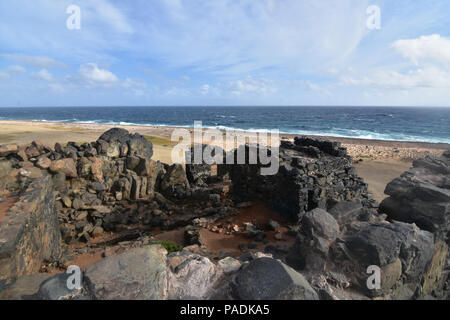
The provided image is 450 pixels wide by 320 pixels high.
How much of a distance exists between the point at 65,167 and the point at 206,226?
242 inches

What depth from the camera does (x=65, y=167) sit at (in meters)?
9.62

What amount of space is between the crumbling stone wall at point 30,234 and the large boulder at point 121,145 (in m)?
4.31

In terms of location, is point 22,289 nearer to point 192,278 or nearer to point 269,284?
point 192,278

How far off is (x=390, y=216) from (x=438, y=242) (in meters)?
1.14

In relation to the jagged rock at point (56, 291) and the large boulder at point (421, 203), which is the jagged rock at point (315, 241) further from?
the jagged rock at point (56, 291)

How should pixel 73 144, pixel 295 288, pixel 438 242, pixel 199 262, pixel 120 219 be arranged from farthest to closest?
pixel 73 144 → pixel 120 219 → pixel 438 242 → pixel 199 262 → pixel 295 288

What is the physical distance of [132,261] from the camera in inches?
117

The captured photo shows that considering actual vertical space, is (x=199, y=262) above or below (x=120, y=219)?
above

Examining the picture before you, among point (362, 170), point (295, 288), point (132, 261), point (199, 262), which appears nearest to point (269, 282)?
point (295, 288)

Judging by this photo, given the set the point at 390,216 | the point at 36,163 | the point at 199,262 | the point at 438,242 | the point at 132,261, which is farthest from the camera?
the point at 36,163

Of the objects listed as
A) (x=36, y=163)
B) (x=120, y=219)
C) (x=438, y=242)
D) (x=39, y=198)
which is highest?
(x=36, y=163)

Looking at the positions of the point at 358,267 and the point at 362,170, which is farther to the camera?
the point at 362,170

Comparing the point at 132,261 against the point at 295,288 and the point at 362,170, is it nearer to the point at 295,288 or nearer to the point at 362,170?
the point at 295,288

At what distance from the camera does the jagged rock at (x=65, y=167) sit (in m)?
9.35
